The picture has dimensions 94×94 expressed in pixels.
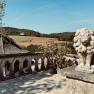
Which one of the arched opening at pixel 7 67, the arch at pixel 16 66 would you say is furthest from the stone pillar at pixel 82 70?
the arch at pixel 16 66

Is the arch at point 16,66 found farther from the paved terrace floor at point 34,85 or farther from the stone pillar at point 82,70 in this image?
the stone pillar at point 82,70

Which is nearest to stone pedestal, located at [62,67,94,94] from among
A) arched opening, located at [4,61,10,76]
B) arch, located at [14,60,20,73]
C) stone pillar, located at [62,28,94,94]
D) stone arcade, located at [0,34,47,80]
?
stone pillar, located at [62,28,94,94]

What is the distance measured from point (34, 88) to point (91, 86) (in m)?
6.00

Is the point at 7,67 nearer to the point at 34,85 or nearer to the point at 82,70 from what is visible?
the point at 34,85

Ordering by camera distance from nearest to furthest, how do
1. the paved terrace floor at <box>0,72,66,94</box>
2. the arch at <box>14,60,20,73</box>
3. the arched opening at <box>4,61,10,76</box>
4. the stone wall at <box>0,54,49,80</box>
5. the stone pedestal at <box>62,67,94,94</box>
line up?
the stone pedestal at <box>62,67,94,94</box>, the paved terrace floor at <box>0,72,66,94</box>, the stone wall at <box>0,54,49,80</box>, the arched opening at <box>4,61,10,76</box>, the arch at <box>14,60,20,73</box>

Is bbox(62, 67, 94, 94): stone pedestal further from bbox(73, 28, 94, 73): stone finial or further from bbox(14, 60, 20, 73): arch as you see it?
bbox(14, 60, 20, 73): arch

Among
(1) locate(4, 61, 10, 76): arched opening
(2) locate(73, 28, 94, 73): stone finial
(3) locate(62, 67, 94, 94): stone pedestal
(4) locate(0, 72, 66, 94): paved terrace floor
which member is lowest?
(4) locate(0, 72, 66, 94): paved terrace floor

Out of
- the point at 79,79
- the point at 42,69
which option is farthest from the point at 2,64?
the point at 79,79

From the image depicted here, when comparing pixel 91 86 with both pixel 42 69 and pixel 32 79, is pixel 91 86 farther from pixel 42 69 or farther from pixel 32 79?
pixel 42 69

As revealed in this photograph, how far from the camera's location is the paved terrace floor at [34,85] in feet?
34.7

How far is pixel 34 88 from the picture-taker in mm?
11039

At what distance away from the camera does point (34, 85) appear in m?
11.6

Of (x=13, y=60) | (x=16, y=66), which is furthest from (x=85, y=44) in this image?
(x=16, y=66)

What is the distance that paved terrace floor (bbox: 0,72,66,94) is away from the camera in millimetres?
10562
